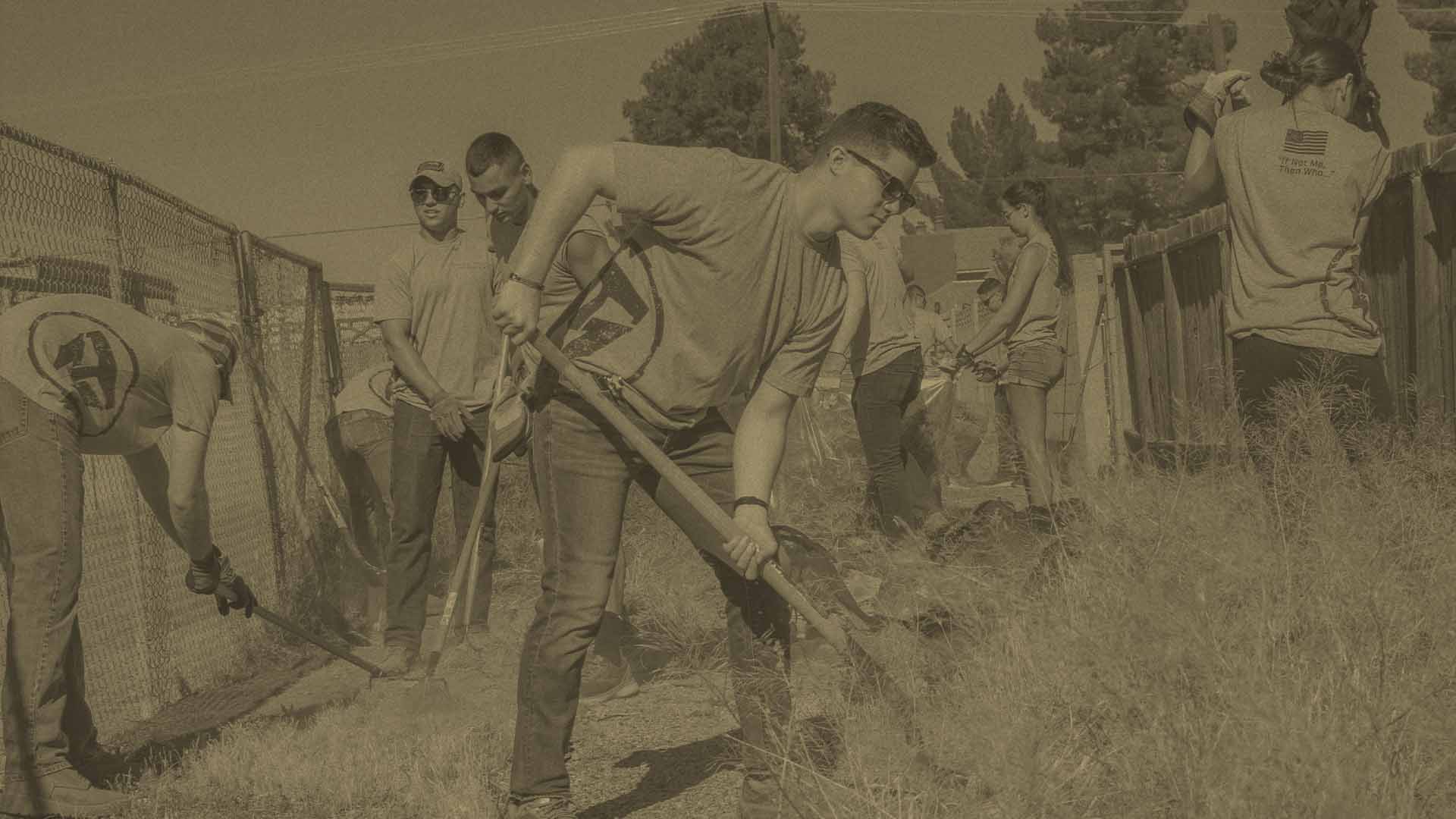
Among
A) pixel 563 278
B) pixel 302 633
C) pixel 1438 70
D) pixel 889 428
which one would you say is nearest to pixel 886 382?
pixel 889 428

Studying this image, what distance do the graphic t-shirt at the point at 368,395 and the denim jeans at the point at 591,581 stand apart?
13.4 ft

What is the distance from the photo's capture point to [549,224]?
3.49 metres

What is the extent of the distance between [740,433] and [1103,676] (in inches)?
42.8

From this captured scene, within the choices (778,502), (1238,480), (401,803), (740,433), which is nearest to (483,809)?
(401,803)

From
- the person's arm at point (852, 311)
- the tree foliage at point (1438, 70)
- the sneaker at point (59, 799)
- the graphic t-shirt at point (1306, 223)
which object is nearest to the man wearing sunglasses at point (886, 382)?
the person's arm at point (852, 311)

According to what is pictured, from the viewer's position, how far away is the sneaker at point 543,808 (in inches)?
141

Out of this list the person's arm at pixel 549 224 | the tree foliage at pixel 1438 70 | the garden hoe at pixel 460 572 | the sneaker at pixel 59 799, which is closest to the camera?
the person's arm at pixel 549 224

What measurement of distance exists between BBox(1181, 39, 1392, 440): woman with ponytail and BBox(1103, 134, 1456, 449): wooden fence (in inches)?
14.9

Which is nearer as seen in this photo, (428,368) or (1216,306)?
(428,368)

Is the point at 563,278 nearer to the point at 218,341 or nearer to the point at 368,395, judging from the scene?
the point at 218,341

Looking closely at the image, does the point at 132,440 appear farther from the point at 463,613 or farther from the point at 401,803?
the point at 463,613

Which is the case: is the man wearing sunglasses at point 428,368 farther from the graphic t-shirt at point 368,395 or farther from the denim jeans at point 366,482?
the graphic t-shirt at point 368,395

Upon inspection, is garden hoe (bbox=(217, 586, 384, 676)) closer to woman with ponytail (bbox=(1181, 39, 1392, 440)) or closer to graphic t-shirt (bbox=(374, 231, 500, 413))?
graphic t-shirt (bbox=(374, 231, 500, 413))

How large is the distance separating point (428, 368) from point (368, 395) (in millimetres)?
1538
